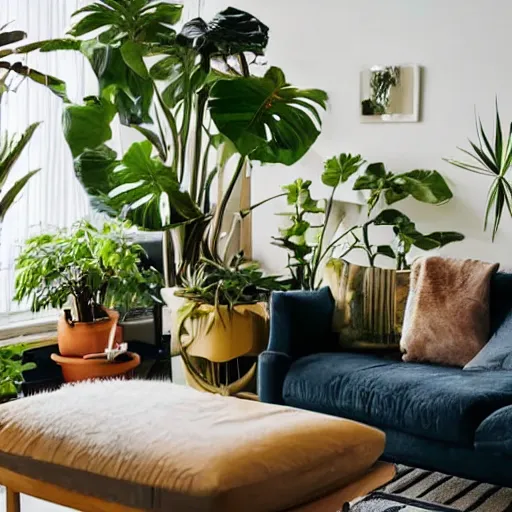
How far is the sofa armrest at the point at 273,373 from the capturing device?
3721 millimetres

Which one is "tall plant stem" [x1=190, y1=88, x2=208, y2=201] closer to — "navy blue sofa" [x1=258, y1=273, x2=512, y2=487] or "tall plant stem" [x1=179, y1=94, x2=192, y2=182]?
"tall plant stem" [x1=179, y1=94, x2=192, y2=182]

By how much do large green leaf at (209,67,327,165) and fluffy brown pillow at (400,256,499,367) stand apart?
0.91 metres

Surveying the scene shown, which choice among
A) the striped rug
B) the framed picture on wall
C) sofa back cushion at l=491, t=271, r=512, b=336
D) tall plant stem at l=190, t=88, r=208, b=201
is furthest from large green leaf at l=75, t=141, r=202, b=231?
the striped rug

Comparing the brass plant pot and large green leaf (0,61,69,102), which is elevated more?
large green leaf (0,61,69,102)

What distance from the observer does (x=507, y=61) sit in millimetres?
4156

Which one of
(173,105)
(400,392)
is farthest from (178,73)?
(400,392)

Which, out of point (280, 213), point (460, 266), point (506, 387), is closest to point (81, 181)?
point (280, 213)

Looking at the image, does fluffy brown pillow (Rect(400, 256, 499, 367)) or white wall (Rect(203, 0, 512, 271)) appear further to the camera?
white wall (Rect(203, 0, 512, 271))

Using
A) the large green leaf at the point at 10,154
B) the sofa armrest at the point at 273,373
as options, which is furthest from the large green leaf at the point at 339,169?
the large green leaf at the point at 10,154

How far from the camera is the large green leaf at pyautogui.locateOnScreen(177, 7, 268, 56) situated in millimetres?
4137

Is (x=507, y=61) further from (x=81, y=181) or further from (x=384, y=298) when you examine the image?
(x=81, y=181)

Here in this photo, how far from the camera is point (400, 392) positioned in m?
3.29

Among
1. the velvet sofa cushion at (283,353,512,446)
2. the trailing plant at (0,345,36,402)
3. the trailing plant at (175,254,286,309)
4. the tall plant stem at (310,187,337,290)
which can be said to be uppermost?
the tall plant stem at (310,187,337,290)

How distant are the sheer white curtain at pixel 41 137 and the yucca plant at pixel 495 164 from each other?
2210 millimetres
